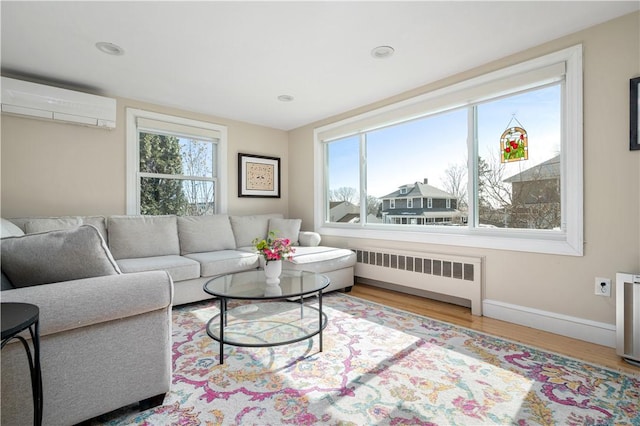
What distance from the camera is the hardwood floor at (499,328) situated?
211 centimetres

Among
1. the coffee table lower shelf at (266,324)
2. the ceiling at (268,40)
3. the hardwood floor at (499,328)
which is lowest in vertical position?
the hardwood floor at (499,328)

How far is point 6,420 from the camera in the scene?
3.90 feet

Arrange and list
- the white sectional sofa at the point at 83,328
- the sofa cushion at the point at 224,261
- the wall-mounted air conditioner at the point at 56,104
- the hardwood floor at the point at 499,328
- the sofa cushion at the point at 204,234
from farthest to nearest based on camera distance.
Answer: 1. the sofa cushion at the point at 204,234
2. the sofa cushion at the point at 224,261
3. the wall-mounted air conditioner at the point at 56,104
4. the hardwood floor at the point at 499,328
5. the white sectional sofa at the point at 83,328

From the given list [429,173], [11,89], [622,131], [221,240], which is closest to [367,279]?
[429,173]

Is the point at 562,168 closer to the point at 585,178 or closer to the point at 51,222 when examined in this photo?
the point at 585,178

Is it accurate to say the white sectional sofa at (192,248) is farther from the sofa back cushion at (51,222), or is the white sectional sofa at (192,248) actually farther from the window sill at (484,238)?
the window sill at (484,238)

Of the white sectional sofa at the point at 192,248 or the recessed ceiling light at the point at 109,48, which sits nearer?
A: the recessed ceiling light at the point at 109,48

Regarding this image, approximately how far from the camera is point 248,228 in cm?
434

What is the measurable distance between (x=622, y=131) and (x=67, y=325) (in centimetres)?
342

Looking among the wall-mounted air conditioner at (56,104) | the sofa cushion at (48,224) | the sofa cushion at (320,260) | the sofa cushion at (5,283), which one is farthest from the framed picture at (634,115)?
the wall-mounted air conditioner at (56,104)

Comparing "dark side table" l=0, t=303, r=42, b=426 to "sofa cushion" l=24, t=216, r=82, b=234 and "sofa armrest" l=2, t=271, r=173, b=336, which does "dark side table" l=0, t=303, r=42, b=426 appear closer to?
"sofa armrest" l=2, t=271, r=173, b=336

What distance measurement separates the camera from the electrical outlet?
7.41 feet

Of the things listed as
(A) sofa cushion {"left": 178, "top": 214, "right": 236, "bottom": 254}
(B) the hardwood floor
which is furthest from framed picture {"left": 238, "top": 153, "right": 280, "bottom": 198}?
(B) the hardwood floor

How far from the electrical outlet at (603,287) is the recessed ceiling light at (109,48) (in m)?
4.12
